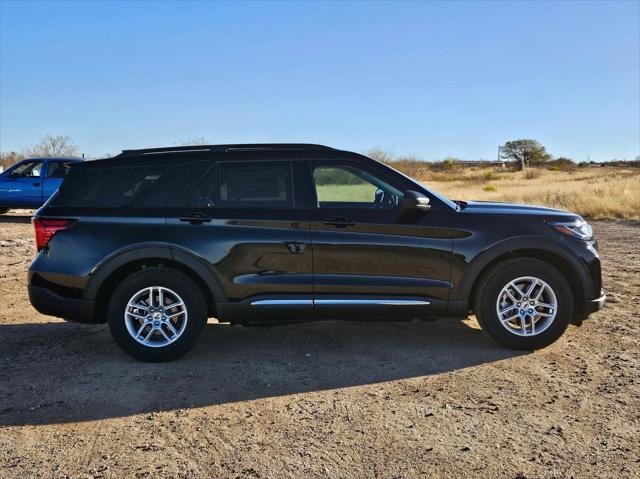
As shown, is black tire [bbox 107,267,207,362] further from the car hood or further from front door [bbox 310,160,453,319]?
the car hood

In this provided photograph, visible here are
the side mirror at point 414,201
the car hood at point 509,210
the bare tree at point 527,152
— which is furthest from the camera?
the bare tree at point 527,152

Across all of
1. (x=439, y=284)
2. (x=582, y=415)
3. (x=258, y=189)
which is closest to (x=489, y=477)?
(x=582, y=415)

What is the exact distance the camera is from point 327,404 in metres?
3.85

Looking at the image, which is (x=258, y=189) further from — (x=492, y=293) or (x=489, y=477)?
(x=489, y=477)

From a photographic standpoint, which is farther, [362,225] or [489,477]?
[362,225]

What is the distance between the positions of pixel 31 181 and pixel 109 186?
42.4 feet

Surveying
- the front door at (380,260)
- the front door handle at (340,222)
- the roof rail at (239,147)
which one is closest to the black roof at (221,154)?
the roof rail at (239,147)

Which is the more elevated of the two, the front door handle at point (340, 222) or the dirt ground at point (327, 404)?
the front door handle at point (340, 222)

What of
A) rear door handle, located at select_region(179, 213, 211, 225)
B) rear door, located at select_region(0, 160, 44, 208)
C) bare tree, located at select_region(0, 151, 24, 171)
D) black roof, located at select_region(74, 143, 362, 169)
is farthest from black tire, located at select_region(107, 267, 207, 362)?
bare tree, located at select_region(0, 151, 24, 171)

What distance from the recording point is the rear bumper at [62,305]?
472 cm

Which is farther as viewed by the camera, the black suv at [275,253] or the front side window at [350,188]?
the front side window at [350,188]

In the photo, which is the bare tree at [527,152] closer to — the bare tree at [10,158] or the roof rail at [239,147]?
the bare tree at [10,158]

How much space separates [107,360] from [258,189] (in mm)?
1950

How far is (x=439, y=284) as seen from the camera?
4.79 m
